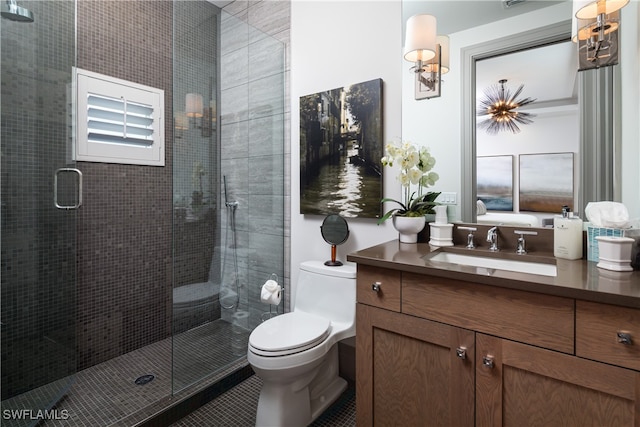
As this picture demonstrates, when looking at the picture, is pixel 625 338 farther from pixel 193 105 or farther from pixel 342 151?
pixel 193 105

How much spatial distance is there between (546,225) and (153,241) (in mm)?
2478

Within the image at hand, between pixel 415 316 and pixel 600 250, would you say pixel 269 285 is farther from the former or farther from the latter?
pixel 600 250

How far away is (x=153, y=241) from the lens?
245 centimetres

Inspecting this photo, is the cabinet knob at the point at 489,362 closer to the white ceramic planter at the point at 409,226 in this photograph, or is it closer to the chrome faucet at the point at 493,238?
the chrome faucet at the point at 493,238

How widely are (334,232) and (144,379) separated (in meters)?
1.45

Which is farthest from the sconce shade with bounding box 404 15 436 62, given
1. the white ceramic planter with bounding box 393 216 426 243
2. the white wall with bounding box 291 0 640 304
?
the white ceramic planter with bounding box 393 216 426 243

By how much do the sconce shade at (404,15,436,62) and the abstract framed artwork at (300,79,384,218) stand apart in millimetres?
258

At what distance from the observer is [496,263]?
1.39 metres

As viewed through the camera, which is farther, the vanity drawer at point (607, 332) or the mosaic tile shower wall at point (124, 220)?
the mosaic tile shower wall at point (124, 220)

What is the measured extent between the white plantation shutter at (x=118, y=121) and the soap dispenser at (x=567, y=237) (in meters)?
2.50

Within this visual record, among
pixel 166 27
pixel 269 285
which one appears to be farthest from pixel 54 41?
pixel 269 285

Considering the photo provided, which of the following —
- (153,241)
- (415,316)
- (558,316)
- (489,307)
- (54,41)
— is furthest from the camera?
(153,241)

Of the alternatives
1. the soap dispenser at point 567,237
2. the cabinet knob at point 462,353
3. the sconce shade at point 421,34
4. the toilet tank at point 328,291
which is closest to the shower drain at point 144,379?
the toilet tank at point 328,291

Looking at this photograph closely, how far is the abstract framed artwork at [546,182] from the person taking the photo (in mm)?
1399
